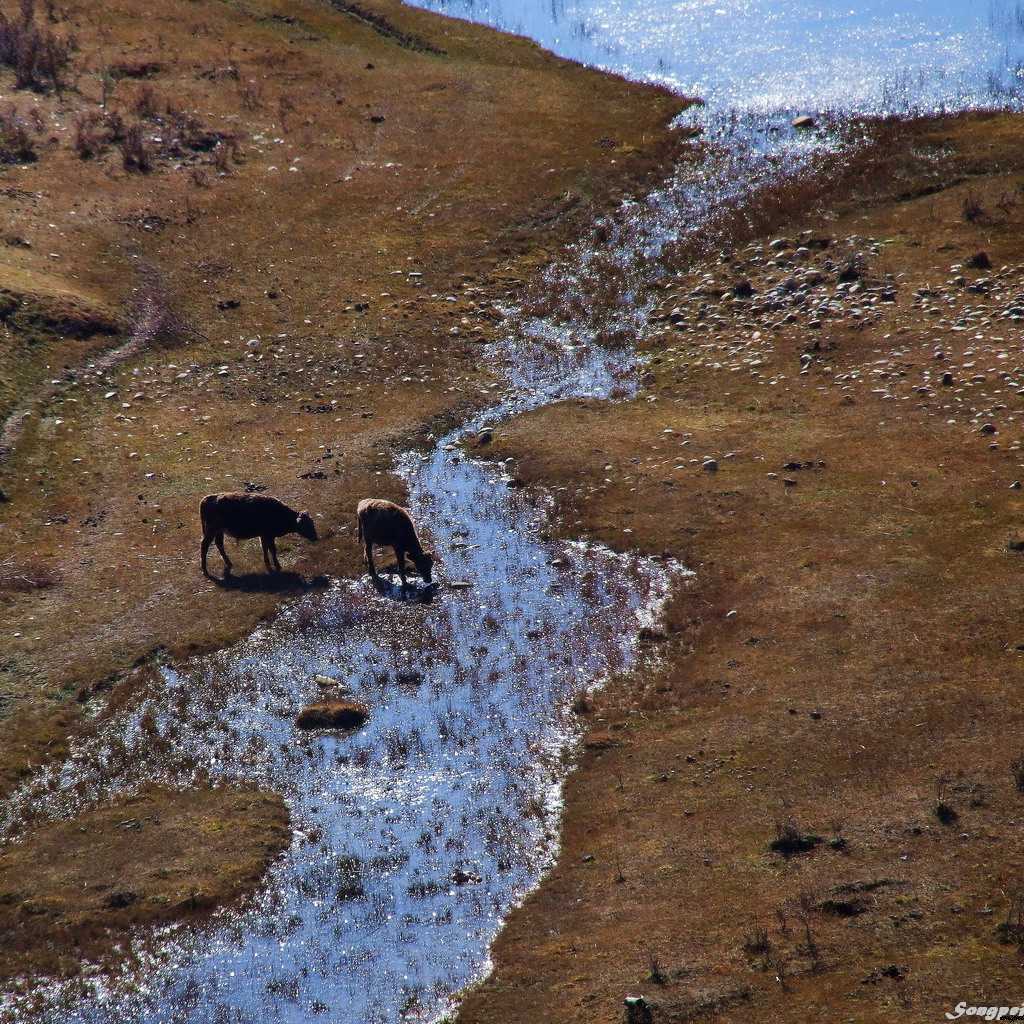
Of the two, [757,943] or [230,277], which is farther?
[230,277]

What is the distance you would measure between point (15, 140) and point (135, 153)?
4470mm

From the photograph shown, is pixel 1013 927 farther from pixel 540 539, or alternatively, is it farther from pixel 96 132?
pixel 96 132

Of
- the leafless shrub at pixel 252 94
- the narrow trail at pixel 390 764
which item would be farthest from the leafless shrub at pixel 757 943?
the leafless shrub at pixel 252 94

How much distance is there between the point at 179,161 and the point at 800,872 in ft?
132

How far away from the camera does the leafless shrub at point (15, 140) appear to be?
153 feet

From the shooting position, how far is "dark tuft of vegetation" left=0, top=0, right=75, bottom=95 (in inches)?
2077

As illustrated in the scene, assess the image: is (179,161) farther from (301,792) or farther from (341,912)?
(341,912)

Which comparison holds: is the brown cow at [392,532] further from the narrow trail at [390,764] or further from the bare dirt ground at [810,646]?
the bare dirt ground at [810,646]

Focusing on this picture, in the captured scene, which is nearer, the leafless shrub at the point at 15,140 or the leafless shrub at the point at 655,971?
the leafless shrub at the point at 655,971

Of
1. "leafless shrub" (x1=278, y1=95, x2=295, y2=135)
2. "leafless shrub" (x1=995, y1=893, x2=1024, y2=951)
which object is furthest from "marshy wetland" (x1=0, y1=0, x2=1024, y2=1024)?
"leafless shrub" (x1=278, y1=95, x2=295, y2=135)

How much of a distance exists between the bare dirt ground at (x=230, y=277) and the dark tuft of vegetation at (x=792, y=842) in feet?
24.8

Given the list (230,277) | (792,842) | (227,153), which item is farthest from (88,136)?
(792,842)

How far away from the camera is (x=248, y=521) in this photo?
87.6 feet

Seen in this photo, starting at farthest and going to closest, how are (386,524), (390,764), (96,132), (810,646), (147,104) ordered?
1. (147,104)
2. (96,132)
3. (386,524)
4. (810,646)
5. (390,764)
